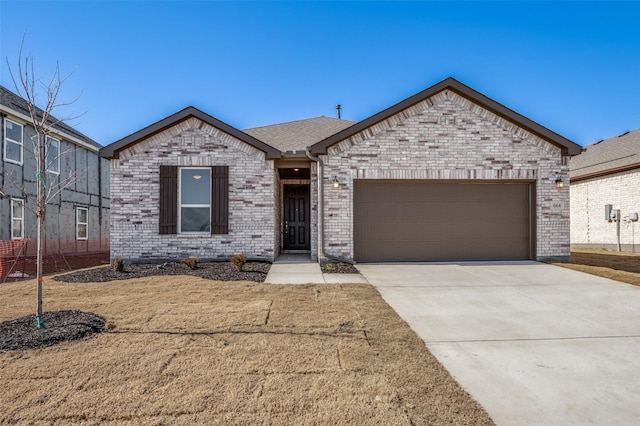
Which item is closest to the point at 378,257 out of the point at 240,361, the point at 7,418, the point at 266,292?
the point at 266,292

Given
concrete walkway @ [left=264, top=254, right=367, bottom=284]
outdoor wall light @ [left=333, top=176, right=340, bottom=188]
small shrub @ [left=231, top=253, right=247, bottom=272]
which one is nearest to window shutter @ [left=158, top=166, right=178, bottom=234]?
small shrub @ [left=231, top=253, right=247, bottom=272]

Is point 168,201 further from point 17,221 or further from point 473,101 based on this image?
point 473,101

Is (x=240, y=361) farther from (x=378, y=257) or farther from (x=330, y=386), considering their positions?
(x=378, y=257)

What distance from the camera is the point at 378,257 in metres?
9.76

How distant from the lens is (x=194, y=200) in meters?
9.69

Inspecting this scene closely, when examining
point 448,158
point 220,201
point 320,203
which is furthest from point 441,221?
point 220,201

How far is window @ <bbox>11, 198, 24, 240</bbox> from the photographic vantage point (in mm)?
12344

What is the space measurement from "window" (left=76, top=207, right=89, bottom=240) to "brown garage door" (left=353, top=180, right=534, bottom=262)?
1309cm

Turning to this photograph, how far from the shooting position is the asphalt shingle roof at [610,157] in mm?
14469

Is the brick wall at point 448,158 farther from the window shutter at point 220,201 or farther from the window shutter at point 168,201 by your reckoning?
the window shutter at point 168,201

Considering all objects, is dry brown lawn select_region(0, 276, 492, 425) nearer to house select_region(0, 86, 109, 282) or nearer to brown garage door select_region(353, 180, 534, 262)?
brown garage door select_region(353, 180, 534, 262)

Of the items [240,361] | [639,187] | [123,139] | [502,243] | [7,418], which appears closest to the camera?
[7,418]

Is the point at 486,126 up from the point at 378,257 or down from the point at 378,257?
up

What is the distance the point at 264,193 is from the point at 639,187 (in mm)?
13871
